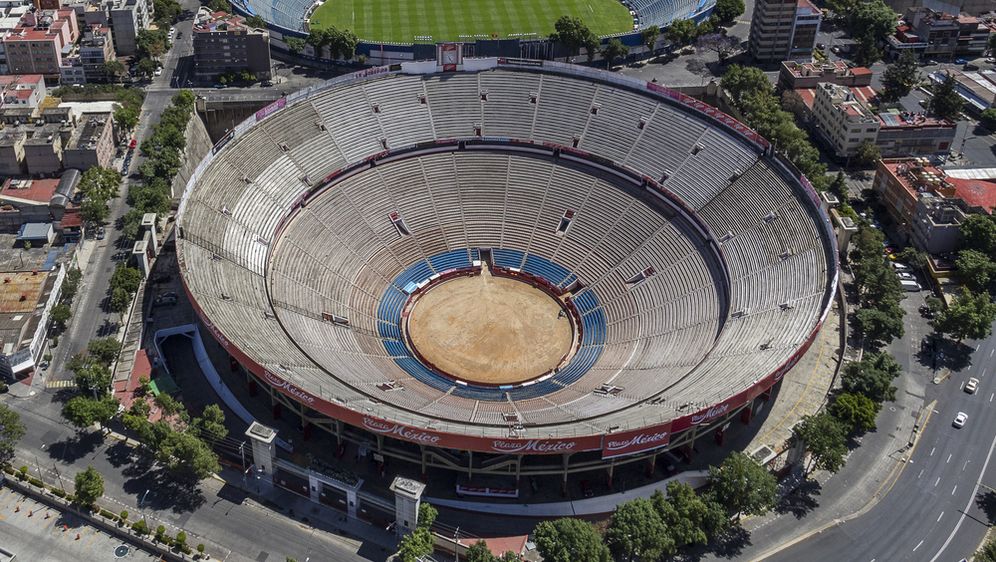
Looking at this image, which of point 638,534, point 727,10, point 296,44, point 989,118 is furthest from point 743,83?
point 638,534

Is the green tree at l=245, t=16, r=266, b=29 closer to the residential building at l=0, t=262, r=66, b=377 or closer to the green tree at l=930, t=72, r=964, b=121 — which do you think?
the residential building at l=0, t=262, r=66, b=377

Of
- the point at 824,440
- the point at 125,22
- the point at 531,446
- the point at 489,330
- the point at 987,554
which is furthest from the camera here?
the point at 125,22

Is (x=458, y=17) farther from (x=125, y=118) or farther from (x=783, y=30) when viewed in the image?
(x=125, y=118)

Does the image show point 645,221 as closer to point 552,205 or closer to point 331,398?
point 552,205

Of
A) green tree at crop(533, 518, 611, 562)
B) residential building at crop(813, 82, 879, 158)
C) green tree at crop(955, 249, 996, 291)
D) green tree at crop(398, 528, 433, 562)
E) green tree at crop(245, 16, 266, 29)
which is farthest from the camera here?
green tree at crop(245, 16, 266, 29)

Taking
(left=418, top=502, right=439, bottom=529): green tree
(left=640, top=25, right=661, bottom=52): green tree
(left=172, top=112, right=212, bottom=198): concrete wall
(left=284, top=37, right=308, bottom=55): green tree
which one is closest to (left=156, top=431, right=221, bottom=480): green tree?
(left=418, top=502, right=439, bottom=529): green tree

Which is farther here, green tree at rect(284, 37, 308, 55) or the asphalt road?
green tree at rect(284, 37, 308, 55)
